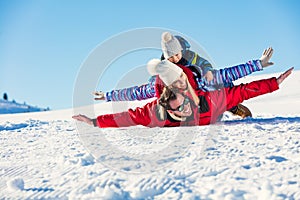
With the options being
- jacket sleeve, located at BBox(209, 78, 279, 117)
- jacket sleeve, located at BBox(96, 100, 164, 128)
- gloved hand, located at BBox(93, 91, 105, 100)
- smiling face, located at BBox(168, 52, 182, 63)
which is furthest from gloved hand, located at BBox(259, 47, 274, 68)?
gloved hand, located at BBox(93, 91, 105, 100)

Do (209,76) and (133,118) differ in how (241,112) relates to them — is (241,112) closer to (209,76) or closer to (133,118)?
(209,76)

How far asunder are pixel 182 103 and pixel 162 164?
0.95 m

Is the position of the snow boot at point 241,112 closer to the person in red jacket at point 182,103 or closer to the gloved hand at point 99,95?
the person in red jacket at point 182,103

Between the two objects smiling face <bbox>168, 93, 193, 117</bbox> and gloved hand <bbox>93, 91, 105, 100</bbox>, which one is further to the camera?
gloved hand <bbox>93, 91, 105, 100</bbox>

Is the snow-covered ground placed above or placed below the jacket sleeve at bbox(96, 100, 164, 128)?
below

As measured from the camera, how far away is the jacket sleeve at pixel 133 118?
297 centimetres

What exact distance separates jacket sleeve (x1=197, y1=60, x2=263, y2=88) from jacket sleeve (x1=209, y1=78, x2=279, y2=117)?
3.3 inches

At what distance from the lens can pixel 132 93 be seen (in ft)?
11.7

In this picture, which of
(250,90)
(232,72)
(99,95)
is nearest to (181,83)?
(232,72)

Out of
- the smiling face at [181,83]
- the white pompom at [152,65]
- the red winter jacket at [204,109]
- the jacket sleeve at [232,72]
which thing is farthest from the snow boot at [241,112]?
the white pompom at [152,65]

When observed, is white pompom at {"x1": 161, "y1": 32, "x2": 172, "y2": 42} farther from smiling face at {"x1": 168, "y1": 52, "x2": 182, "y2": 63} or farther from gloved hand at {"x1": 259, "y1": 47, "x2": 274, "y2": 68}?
gloved hand at {"x1": 259, "y1": 47, "x2": 274, "y2": 68}

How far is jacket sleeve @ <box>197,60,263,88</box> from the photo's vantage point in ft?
9.27

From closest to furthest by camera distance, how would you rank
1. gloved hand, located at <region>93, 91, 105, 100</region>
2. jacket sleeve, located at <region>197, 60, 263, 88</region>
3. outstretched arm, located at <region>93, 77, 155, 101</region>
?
1. jacket sleeve, located at <region>197, 60, 263, 88</region>
2. outstretched arm, located at <region>93, 77, 155, 101</region>
3. gloved hand, located at <region>93, 91, 105, 100</region>

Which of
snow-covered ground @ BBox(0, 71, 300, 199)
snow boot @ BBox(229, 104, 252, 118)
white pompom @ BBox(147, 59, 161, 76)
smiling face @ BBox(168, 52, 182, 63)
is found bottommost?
snow-covered ground @ BBox(0, 71, 300, 199)
